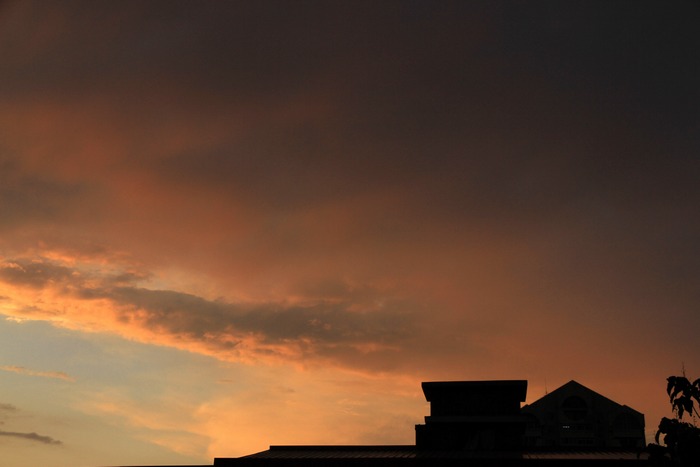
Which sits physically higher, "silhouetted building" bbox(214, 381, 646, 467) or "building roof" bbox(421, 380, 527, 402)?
"building roof" bbox(421, 380, 527, 402)

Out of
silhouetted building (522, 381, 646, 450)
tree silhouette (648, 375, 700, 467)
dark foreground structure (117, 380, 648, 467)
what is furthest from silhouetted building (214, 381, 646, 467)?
silhouetted building (522, 381, 646, 450)

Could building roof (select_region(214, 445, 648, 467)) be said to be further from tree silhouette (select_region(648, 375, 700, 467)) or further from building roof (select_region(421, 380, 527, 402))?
tree silhouette (select_region(648, 375, 700, 467))

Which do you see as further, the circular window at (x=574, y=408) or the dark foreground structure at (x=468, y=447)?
the circular window at (x=574, y=408)

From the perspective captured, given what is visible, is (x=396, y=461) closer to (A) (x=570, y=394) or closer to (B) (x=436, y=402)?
(B) (x=436, y=402)

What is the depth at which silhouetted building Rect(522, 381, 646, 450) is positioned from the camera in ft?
458

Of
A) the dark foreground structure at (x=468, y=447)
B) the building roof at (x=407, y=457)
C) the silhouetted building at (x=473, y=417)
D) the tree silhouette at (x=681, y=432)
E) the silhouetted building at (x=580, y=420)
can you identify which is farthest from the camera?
the silhouetted building at (x=580, y=420)

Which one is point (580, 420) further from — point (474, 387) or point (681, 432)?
point (681, 432)

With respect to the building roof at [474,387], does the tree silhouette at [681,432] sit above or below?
below

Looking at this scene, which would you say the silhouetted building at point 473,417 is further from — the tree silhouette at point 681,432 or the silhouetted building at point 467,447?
the tree silhouette at point 681,432

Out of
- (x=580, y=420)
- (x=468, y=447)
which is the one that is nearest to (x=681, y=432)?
(x=468, y=447)

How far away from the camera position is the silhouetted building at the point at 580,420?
458 feet

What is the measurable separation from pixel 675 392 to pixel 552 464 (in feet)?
108

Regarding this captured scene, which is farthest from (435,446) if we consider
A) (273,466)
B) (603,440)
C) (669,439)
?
(603,440)

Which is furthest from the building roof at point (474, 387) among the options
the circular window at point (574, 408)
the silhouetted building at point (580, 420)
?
the circular window at point (574, 408)
